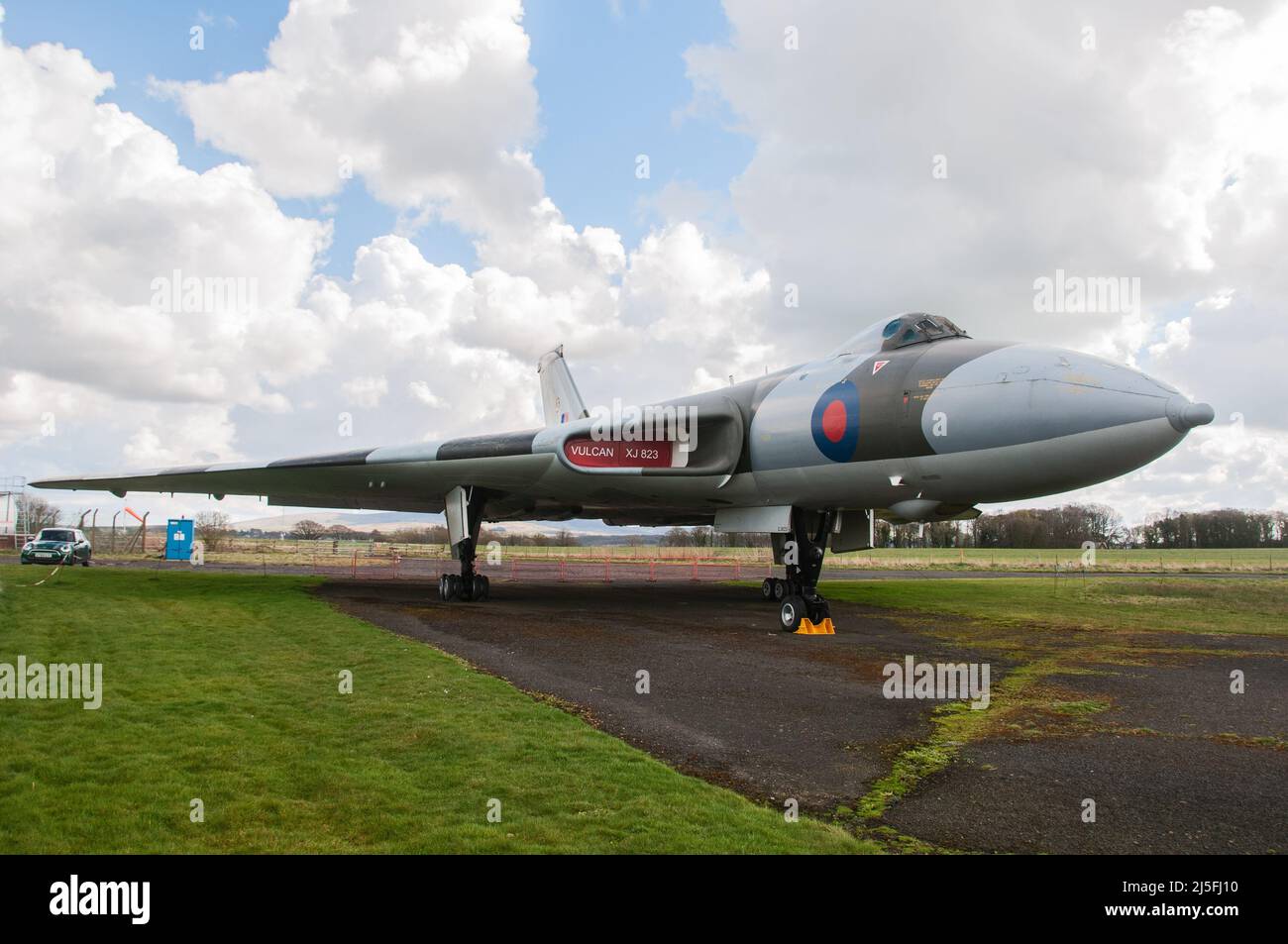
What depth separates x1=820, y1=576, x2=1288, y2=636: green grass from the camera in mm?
14484

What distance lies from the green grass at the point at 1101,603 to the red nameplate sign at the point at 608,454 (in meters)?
7.43

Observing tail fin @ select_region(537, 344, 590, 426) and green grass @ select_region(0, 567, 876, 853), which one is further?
tail fin @ select_region(537, 344, 590, 426)

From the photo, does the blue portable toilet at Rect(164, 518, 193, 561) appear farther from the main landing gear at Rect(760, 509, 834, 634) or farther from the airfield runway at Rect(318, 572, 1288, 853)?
the main landing gear at Rect(760, 509, 834, 634)

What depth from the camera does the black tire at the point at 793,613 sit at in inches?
474

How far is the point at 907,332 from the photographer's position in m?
11.0

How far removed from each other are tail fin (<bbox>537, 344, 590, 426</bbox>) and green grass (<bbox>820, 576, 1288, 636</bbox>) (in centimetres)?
933

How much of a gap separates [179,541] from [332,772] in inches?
1539

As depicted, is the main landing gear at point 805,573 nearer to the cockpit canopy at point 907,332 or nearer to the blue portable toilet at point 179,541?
the cockpit canopy at point 907,332

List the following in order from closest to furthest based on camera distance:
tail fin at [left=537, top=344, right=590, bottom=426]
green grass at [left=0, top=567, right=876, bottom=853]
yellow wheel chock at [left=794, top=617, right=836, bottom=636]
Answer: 1. green grass at [left=0, top=567, right=876, bottom=853]
2. yellow wheel chock at [left=794, top=617, right=836, bottom=636]
3. tail fin at [left=537, top=344, right=590, bottom=426]

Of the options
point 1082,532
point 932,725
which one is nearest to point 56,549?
point 932,725

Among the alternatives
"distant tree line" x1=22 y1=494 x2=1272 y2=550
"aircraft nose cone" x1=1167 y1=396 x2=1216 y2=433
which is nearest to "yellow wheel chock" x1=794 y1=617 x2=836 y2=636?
"aircraft nose cone" x1=1167 y1=396 x2=1216 y2=433

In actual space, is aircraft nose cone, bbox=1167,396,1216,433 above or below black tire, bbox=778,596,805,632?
above

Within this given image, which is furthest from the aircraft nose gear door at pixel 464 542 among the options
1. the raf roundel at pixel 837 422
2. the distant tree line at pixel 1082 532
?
the distant tree line at pixel 1082 532
